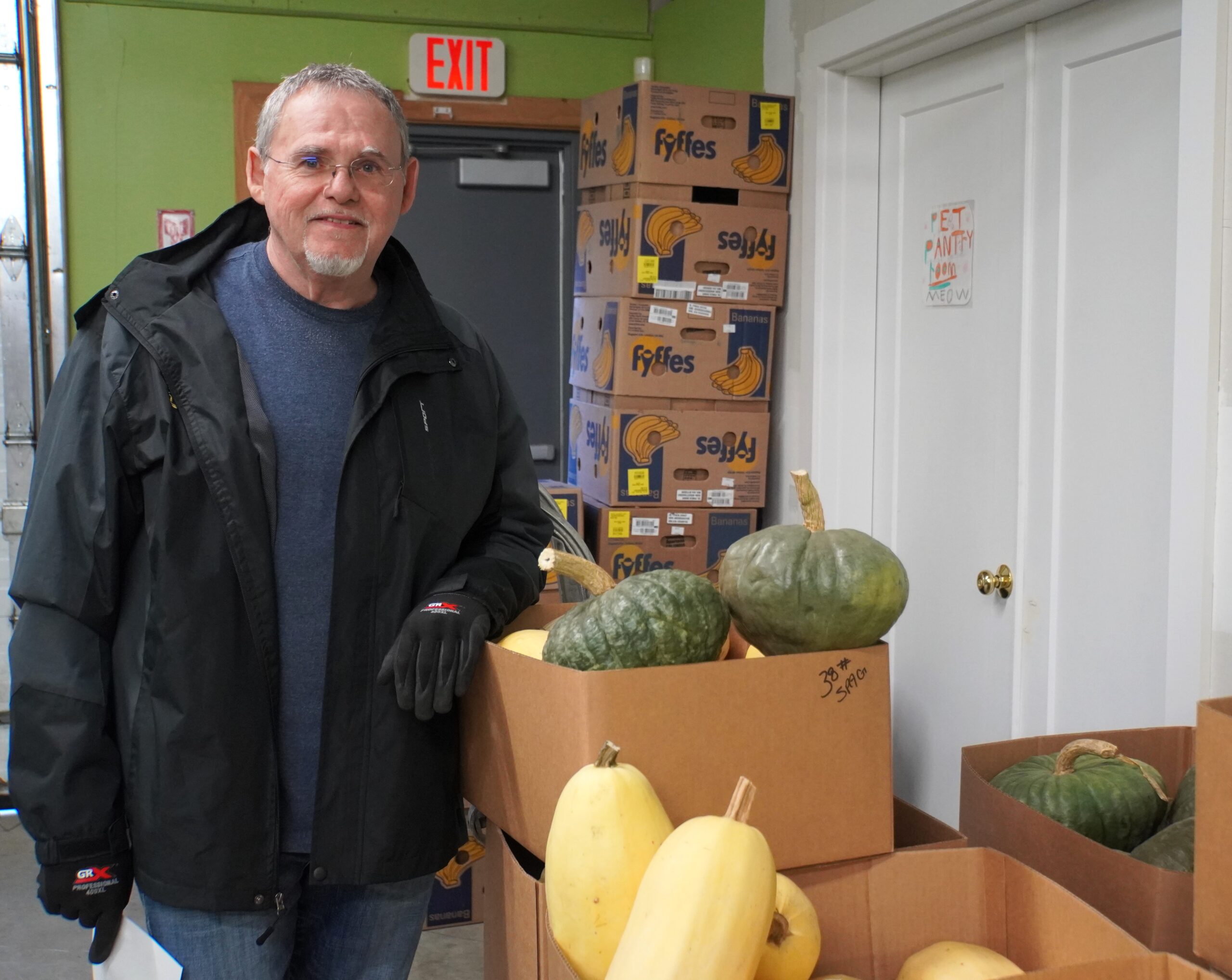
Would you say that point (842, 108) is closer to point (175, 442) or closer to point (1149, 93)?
point (1149, 93)

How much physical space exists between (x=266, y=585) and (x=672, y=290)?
6.80ft

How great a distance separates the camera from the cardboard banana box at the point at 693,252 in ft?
10.8

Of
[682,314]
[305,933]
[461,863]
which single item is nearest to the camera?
[305,933]

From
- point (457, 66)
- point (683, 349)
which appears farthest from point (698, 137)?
point (457, 66)

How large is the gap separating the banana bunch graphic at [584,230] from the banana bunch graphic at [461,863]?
1.75m

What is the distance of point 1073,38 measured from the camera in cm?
251

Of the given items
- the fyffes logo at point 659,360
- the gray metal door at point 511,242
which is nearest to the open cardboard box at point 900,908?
the fyffes logo at point 659,360

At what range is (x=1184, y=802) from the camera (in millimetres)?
1581

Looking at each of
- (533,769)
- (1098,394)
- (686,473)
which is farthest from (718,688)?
(686,473)

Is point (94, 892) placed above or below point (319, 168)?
below

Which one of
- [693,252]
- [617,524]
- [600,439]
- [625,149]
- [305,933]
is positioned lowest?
[305,933]

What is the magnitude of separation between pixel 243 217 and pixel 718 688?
91 cm

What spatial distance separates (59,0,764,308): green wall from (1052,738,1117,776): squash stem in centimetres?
265

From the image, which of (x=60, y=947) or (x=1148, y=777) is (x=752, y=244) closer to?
(x=1148, y=777)
